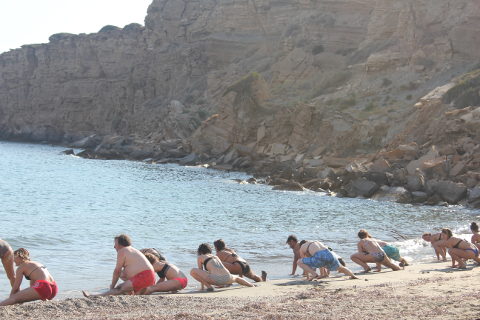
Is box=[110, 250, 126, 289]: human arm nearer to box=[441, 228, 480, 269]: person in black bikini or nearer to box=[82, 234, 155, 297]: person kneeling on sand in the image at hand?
box=[82, 234, 155, 297]: person kneeling on sand

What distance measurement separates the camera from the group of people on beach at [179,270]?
1002 centimetres

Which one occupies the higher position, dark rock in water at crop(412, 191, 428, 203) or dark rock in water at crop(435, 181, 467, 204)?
dark rock in water at crop(435, 181, 467, 204)

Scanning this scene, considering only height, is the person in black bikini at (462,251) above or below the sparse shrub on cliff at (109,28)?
below

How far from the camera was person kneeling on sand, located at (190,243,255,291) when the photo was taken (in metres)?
11.7

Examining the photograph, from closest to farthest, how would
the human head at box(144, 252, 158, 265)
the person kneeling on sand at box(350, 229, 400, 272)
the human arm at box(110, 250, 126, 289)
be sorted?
the human arm at box(110, 250, 126, 289)
the human head at box(144, 252, 158, 265)
the person kneeling on sand at box(350, 229, 400, 272)

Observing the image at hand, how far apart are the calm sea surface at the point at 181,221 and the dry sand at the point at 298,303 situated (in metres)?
2.44

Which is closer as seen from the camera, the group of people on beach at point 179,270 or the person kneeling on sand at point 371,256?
the group of people on beach at point 179,270

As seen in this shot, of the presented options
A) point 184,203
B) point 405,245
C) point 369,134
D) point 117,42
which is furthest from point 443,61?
point 117,42

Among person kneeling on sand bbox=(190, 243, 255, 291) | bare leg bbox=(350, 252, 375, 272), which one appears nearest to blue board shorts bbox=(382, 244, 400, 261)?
bare leg bbox=(350, 252, 375, 272)

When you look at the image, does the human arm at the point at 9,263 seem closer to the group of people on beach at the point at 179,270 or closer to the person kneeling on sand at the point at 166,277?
the group of people on beach at the point at 179,270

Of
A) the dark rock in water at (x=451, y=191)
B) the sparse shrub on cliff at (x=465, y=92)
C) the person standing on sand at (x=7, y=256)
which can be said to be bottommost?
the person standing on sand at (x=7, y=256)

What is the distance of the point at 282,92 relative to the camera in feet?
221

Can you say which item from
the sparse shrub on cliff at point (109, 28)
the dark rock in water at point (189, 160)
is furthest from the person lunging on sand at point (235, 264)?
the sparse shrub on cliff at point (109, 28)

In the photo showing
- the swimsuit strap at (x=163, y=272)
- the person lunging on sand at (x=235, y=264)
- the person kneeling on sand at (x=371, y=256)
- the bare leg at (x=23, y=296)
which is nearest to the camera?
the bare leg at (x=23, y=296)
